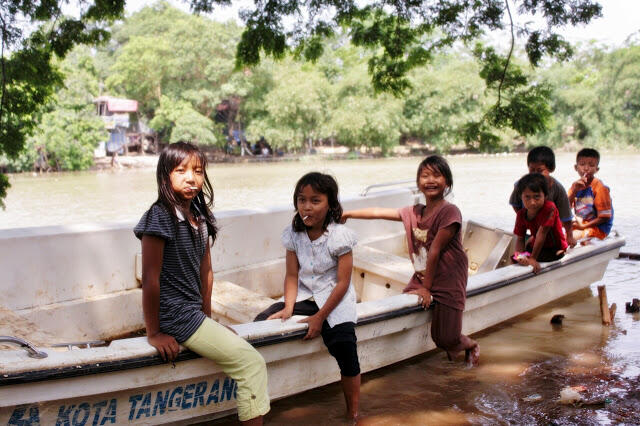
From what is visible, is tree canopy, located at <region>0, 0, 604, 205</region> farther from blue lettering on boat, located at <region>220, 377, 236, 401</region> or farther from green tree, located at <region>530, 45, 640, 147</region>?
green tree, located at <region>530, 45, 640, 147</region>

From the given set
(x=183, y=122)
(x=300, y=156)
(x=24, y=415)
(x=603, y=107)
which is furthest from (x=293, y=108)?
(x=24, y=415)

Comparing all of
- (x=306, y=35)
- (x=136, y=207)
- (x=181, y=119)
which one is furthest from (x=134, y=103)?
(x=306, y=35)

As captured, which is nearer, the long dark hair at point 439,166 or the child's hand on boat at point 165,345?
the child's hand on boat at point 165,345

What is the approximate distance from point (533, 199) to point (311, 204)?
7.31 feet

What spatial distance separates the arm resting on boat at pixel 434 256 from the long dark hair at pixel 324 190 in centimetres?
75

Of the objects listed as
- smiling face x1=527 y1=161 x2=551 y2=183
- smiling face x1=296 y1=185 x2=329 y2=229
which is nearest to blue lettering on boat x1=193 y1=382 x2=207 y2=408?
smiling face x1=296 y1=185 x2=329 y2=229

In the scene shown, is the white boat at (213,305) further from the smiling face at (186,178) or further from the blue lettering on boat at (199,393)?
the smiling face at (186,178)

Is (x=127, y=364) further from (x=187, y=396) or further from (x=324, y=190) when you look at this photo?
(x=324, y=190)

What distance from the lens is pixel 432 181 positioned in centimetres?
377

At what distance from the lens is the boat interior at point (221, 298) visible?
138 inches

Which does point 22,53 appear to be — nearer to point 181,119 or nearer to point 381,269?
point 381,269

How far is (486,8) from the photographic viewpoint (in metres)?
6.57

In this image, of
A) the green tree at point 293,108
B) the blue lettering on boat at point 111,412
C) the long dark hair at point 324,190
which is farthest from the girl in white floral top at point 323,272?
the green tree at point 293,108

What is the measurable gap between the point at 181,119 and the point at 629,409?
114 feet
